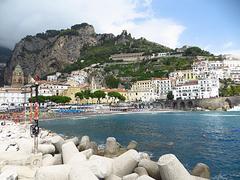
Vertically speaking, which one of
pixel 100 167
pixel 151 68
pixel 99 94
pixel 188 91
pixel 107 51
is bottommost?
pixel 100 167

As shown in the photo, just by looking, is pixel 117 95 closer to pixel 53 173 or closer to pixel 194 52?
pixel 194 52

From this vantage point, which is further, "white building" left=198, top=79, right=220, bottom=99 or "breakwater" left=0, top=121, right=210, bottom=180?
"white building" left=198, top=79, right=220, bottom=99

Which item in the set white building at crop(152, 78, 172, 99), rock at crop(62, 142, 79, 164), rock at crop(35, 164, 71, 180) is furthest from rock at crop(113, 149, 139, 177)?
white building at crop(152, 78, 172, 99)

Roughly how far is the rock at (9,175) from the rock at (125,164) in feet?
8.73

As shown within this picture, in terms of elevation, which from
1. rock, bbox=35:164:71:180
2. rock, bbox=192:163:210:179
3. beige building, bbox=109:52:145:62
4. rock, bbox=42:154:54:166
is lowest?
rock, bbox=192:163:210:179

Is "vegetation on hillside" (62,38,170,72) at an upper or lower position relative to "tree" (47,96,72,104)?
upper

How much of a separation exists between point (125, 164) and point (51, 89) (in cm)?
10852

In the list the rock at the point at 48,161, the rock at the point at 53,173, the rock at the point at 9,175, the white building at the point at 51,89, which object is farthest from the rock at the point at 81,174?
the white building at the point at 51,89

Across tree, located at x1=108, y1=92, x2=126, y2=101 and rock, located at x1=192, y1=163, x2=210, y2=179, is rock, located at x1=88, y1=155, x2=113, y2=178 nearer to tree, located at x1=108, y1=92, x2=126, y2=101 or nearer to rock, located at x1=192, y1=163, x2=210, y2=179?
rock, located at x1=192, y1=163, x2=210, y2=179

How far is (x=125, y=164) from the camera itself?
997 cm

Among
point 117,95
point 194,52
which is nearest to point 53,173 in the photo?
point 117,95

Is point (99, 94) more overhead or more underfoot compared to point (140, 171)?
more overhead

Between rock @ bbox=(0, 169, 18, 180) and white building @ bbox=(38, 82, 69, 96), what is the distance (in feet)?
341

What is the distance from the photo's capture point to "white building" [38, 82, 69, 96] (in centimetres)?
11338
